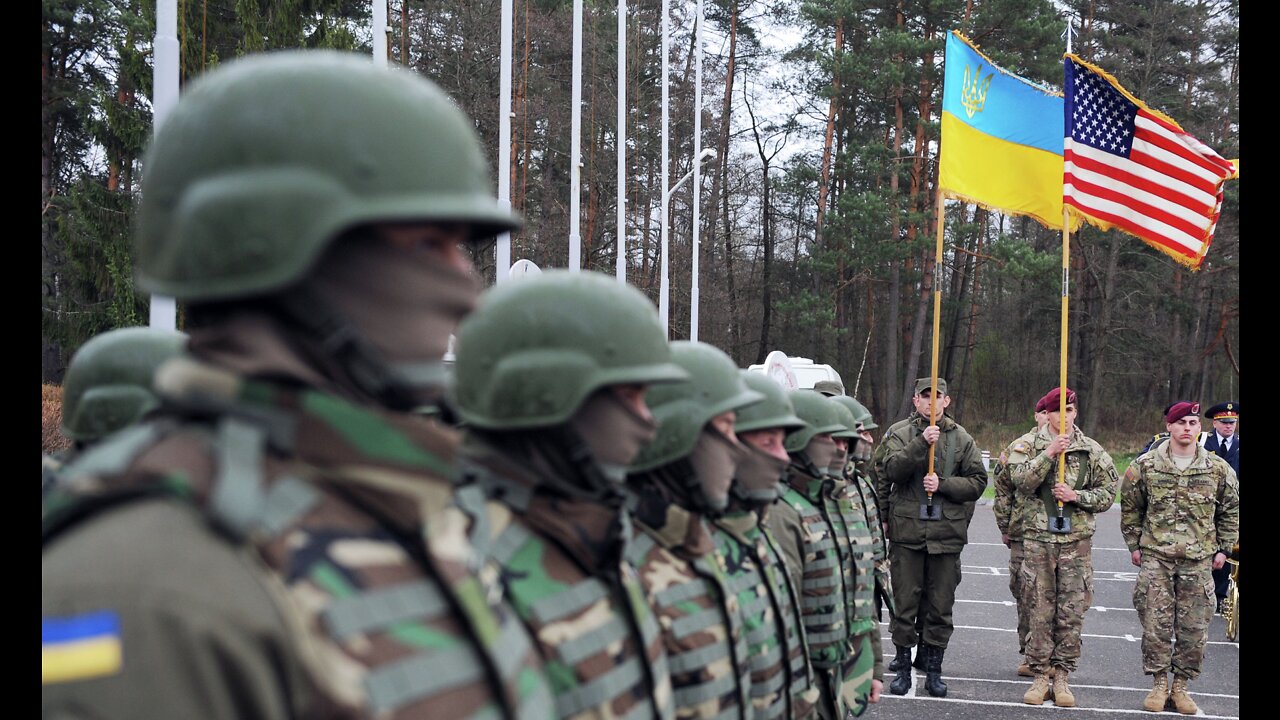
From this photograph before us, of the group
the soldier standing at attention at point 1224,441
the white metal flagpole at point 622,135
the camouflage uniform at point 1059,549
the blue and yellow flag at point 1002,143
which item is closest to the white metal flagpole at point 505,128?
the white metal flagpole at point 622,135

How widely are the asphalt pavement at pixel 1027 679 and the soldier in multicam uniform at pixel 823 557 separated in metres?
2.48

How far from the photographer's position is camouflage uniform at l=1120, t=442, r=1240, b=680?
870 cm

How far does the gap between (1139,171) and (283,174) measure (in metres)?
9.26

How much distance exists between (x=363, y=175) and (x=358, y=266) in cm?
12

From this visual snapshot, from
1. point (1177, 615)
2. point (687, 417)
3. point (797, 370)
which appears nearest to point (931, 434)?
point (1177, 615)

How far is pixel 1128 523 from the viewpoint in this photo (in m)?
9.25

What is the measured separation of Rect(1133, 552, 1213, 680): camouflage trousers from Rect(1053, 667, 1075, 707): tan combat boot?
633mm

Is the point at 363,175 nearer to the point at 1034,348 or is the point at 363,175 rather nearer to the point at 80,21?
the point at 80,21

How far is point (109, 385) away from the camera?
343 centimetres

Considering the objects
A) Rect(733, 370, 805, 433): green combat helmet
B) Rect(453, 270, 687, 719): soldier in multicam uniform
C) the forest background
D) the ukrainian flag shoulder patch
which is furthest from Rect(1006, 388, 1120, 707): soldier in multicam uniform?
the forest background

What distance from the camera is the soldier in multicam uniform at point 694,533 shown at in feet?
9.98

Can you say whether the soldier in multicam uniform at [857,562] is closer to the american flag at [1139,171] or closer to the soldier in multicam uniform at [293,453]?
the american flag at [1139,171]

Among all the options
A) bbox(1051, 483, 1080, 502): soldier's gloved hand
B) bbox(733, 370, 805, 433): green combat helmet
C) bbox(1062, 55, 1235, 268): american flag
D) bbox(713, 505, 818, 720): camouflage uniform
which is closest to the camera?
bbox(713, 505, 818, 720): camouflage uniform

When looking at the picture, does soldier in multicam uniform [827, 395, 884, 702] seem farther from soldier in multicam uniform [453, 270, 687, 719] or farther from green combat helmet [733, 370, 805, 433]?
soldier in multicam uniform [453, 270, 687, 719]
